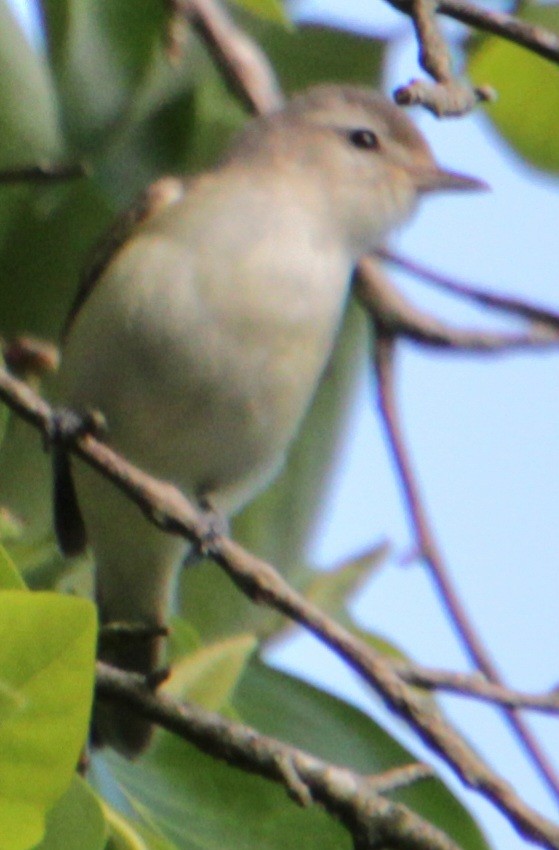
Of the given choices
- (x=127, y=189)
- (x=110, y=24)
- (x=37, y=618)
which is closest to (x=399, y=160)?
(x=127, y=189)

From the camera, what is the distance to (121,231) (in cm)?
268

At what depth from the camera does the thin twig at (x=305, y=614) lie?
173 cm

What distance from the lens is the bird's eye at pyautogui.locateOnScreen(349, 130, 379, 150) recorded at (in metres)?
3.32

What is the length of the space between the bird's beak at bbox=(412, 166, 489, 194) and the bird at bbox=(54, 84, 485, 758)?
0.67 feet

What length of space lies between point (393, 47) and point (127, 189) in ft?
1.76

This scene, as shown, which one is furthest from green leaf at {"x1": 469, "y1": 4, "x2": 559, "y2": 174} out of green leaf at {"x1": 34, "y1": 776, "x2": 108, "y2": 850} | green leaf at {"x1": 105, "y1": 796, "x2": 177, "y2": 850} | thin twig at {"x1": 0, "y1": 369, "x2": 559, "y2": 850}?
green leaf at {"x1": 34, "y1": 776, "x2": 108, "y2": 850}

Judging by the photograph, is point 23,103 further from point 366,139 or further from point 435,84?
point 366,139

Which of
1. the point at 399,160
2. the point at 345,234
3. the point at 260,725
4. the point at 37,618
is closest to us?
the point at 37,618

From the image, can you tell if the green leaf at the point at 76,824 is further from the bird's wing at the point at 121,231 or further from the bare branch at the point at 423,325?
the bird's wing at the point at 121,231

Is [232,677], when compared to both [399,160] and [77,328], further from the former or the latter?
[399,160]

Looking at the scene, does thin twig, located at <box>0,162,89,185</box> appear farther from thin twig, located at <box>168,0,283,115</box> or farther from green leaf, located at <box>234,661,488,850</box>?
green leaf, located at <box>234,661,488,850</box>

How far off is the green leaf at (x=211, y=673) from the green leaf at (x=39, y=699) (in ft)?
1.69

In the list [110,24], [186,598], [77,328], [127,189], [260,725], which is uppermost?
[110,24]

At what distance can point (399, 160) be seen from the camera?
3.29 m
